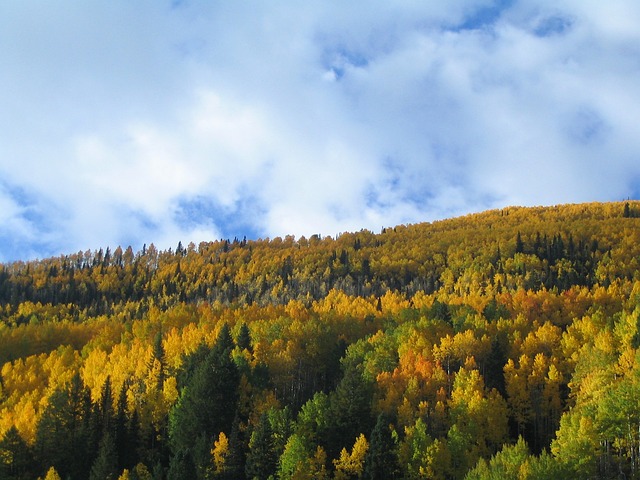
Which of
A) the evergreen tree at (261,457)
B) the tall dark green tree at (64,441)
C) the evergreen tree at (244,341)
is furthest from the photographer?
the evergreen tree at (244,341)

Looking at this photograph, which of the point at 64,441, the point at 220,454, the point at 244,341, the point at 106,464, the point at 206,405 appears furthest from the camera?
the point at 244,341

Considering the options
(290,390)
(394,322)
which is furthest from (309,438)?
(394,322)

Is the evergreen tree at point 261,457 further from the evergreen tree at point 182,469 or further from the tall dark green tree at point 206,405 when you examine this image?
the tall dark green tree at point 206,405

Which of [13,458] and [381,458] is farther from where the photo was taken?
[13,458]

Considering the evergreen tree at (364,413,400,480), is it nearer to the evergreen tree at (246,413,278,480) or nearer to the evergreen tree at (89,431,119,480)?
the evergreen tree at (246,413,278,480)

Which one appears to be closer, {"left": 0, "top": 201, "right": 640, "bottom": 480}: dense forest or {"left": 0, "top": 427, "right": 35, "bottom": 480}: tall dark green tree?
{"left": 0, "top": 201, "right": 640, "bottom": 480}: dense forest

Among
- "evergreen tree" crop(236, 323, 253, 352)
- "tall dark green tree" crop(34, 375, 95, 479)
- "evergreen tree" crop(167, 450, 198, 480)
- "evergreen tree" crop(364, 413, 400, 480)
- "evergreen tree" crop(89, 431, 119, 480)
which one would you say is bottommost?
"evergreen tree" crop(364, 413, 400, 480)

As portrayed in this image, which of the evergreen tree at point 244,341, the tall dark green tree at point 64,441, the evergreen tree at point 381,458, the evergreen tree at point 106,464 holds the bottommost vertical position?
the evergreen tree at point 381,458

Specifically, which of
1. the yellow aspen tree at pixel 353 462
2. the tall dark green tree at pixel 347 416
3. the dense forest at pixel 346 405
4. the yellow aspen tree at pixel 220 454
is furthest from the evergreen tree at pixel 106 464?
the yellow aspen tree at pixel 353 462

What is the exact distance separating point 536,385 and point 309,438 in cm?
3231

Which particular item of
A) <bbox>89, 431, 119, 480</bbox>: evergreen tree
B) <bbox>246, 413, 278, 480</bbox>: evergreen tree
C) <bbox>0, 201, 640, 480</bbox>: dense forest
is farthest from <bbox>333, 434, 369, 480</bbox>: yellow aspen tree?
<bbox>89, 431, 119, 480</bbox>: evergreen tree

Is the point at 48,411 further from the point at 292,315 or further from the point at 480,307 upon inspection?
the point at 480,307

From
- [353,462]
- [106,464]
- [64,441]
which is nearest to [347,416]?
[353,462]

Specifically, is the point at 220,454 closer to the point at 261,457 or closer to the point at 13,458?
the point at 261,457
